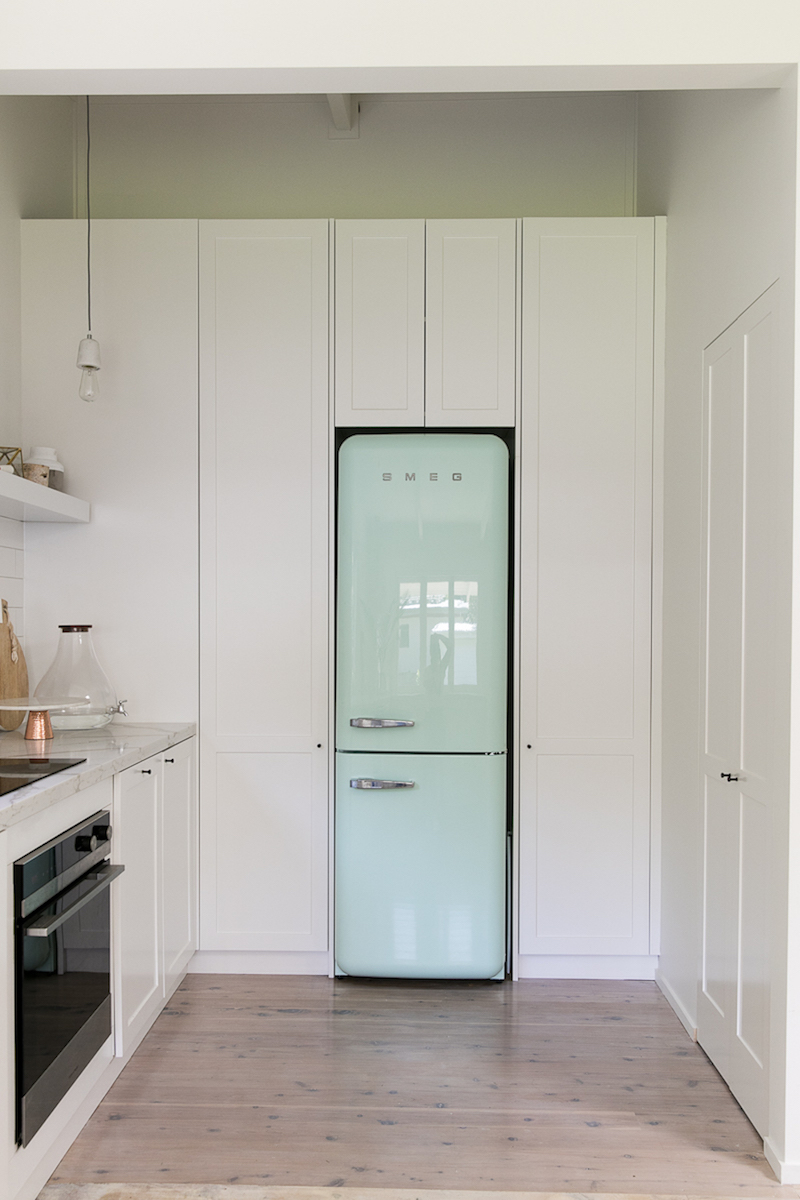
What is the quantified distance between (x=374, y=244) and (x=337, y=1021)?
2.50 meters

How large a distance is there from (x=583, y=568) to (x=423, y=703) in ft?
2.31

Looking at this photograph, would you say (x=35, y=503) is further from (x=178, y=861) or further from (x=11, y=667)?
(x=178, y=861)

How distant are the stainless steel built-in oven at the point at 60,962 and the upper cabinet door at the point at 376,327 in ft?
5.16

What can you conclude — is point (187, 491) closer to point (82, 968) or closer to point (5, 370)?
point (5, 370)

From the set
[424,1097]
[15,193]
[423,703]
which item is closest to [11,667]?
[423,703]

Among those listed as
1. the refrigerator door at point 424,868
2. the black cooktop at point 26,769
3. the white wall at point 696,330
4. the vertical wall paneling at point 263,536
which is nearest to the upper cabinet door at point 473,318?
the vertical wall paneling at point 263,536

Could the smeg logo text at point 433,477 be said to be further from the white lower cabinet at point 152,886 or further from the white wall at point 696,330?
the white lower cabinet at point 152,886

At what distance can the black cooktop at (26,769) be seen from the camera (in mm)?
1700

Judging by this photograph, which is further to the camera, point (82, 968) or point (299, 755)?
point (299, 755)

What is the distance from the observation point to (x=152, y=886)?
7.75ft

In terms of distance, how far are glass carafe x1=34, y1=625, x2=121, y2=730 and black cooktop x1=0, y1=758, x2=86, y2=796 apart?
0.59 m

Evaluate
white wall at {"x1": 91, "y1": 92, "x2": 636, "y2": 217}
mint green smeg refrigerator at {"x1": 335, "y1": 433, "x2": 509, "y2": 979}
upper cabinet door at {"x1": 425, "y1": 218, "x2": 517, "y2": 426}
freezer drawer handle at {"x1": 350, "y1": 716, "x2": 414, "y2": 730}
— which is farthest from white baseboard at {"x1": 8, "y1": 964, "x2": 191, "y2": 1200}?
white wall at {"x1": 91, "y1": 92, "x2": 636, "y2": 217}

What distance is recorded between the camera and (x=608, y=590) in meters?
2.81

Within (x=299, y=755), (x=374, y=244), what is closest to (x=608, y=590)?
(x=299, y=755)
